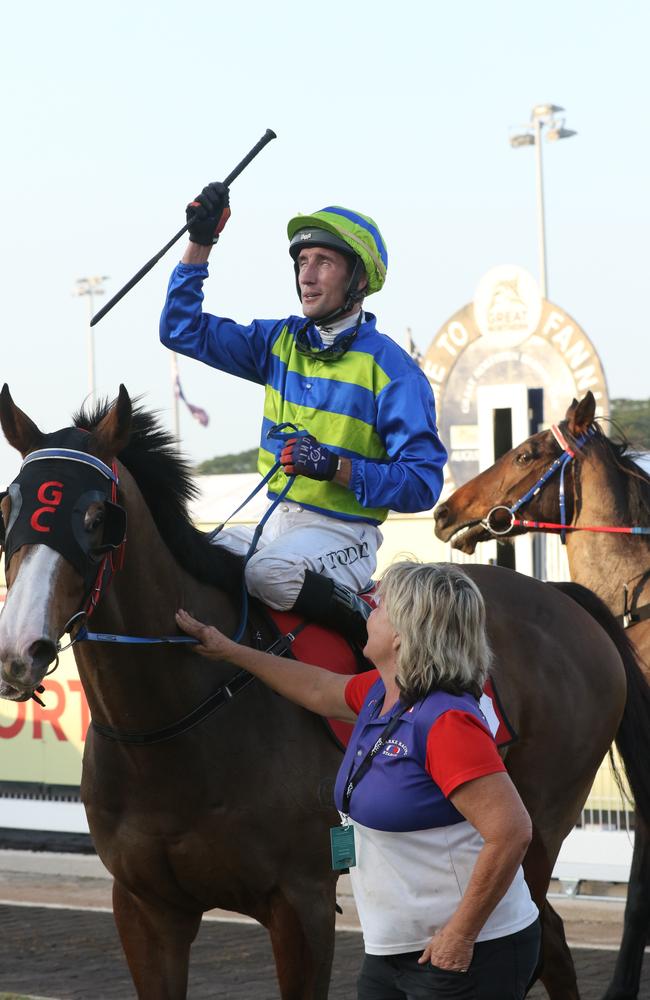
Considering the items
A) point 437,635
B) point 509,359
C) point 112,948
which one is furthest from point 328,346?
point 509,359

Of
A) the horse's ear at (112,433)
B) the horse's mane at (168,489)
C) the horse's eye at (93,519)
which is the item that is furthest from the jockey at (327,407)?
the horse's eye at (93,519)

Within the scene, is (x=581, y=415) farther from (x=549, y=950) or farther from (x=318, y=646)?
(x=318, y=646)

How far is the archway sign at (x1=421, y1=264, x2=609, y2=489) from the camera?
1459 centimetres

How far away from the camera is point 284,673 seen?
3.46 meters

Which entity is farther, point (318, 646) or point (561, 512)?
point (561, 512)

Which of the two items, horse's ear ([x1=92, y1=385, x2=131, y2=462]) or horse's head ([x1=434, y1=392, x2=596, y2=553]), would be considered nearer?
horse's ear ([x1=92, y1=385, x2=131, y2=462])

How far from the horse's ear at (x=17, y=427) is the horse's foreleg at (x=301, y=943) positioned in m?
1.31

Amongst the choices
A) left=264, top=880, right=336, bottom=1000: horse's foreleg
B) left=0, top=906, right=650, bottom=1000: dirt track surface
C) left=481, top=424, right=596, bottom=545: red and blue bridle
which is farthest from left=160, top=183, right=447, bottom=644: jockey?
left=481, top=424, right=596, bottom=545: red and blue bridle

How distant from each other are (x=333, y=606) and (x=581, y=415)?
131 inches

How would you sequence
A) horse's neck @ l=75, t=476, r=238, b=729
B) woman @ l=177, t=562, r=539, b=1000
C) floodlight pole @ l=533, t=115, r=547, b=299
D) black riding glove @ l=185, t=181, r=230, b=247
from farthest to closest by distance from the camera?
floodlight pole @ l=533, t=115, r=547, b=299
black riding glove @ l=185, t=181, r=230, b=247
horse's neck @ l=75, t=476, r=238, b=729
woman @ l=177, t=562, r=539, b=1000

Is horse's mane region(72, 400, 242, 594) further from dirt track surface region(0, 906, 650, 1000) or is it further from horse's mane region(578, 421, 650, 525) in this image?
horse's mane region(578, 421, 650, 525)

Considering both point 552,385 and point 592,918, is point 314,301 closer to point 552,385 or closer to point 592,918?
point 592,918

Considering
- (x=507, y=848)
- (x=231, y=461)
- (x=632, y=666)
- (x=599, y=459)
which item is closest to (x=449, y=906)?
(x=507, y=848)

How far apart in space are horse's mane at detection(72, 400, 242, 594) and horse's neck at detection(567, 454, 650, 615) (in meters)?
3.24
